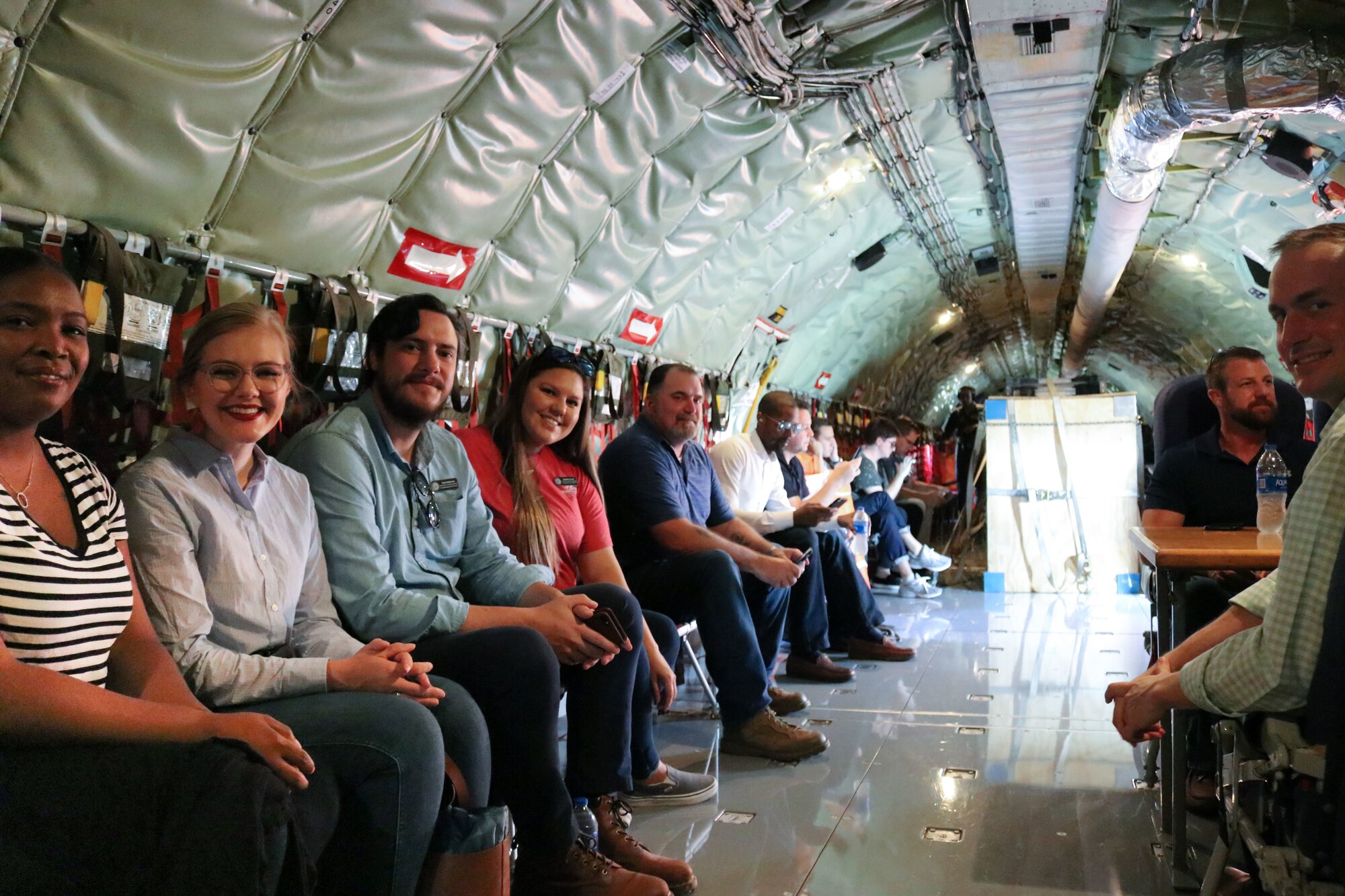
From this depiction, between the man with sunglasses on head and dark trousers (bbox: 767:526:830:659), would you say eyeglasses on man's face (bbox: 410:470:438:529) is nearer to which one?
the man with sunglasses on head

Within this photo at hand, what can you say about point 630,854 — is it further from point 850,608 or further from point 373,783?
point 850,608

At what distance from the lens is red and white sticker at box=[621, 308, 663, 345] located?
5.83 metres

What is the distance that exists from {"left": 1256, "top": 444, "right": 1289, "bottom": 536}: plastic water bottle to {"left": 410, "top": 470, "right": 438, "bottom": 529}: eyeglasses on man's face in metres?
2.35

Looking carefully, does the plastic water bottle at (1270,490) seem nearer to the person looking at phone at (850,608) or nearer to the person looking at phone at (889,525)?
the person looking at phone at (850,608)

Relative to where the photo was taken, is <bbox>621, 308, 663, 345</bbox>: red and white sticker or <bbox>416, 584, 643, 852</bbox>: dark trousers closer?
<bbox>416, 584, 643, 852</bbox>: dark trousers

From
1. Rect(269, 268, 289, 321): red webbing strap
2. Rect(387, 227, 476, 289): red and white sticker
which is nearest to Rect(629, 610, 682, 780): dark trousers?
Rect(269, 268, 289, 321): red webbing strap

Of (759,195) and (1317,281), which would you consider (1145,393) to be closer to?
(759,195)

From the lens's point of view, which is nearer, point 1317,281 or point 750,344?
point 1317,281

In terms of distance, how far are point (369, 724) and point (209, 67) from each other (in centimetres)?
207

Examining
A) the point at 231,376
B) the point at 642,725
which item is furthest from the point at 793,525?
the point at 231,376

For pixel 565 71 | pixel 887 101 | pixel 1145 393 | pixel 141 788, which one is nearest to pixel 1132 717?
pixel 141 788

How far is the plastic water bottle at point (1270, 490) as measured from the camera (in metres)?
3.09

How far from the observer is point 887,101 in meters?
5.51

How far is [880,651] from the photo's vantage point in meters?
5.18
